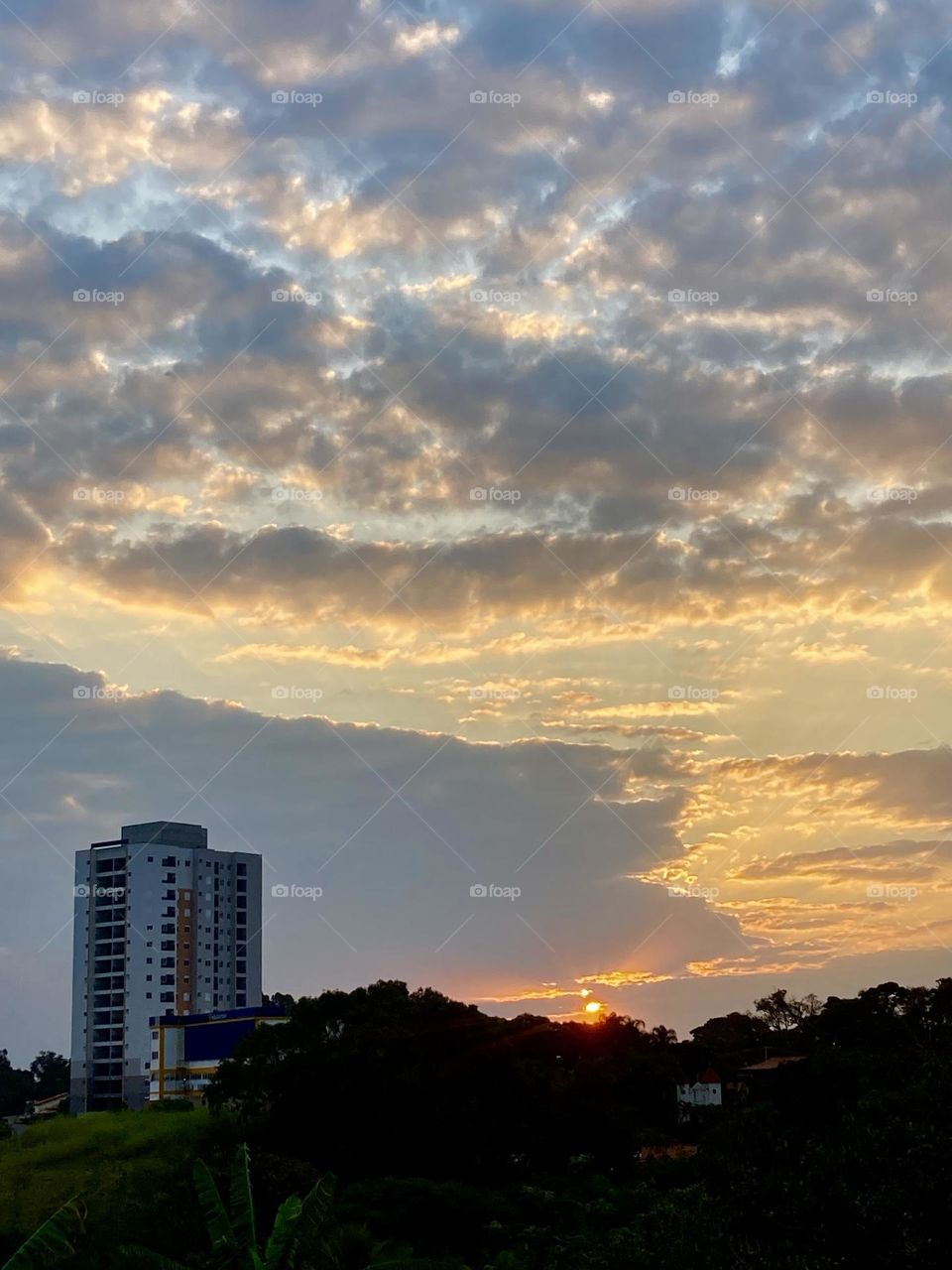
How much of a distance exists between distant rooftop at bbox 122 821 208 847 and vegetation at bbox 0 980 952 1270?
161ft

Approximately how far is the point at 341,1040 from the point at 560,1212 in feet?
46.6

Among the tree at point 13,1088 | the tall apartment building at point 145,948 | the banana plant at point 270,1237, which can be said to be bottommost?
the tree at point 13,1088

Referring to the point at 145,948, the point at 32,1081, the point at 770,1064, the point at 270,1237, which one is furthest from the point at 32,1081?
the point at 270,1237

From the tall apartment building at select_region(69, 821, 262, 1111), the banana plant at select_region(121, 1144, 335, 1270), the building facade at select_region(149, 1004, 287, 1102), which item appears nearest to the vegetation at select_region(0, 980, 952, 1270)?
the banana plant at select_region(121, 1144, 335, 1270)

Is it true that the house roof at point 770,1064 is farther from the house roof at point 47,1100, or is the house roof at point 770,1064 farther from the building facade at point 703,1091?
the house roof at point 47,1100

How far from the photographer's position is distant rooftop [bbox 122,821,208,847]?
108438 mm

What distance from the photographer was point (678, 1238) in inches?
644

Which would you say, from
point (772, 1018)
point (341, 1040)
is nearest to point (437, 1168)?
point (341, 1040)

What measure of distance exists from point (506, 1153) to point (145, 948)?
67644 millimetres

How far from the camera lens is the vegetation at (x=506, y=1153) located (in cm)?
1523

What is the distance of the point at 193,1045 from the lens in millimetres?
92938

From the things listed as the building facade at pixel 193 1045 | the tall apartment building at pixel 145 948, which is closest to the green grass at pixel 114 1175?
the building facade at pixel 193 1045

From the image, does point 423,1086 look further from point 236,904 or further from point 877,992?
point 236,904

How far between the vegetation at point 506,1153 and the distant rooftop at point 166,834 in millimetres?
49151
